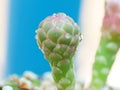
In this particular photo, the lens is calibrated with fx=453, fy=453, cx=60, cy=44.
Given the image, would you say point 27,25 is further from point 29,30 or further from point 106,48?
point 106,48

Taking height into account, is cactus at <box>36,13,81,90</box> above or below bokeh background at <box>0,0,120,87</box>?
below

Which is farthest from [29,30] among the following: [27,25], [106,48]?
[106,48]

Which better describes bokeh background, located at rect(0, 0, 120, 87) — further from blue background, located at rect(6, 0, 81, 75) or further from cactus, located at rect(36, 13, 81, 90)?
cactus, located at rect(36, 13, 81, 90)

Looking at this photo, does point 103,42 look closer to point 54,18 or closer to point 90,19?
point 54,18

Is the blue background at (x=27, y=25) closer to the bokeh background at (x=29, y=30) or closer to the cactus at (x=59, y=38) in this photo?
the bokeh background at (x=29, y=30)

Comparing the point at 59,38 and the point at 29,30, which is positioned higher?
the point at 29,30

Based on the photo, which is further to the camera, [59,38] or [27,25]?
[27,25]

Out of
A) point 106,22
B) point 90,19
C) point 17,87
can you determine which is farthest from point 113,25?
point 90,19

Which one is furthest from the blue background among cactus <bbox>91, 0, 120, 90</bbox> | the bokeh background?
cactus <bbox>91, 0, 120, 90</bbox>
